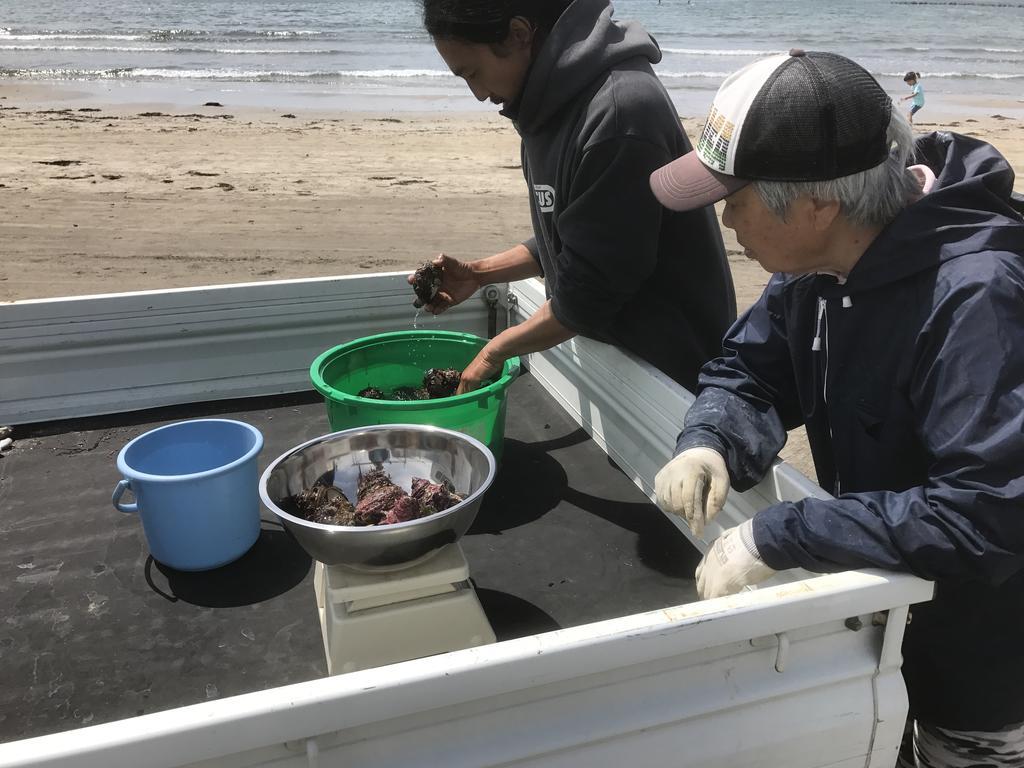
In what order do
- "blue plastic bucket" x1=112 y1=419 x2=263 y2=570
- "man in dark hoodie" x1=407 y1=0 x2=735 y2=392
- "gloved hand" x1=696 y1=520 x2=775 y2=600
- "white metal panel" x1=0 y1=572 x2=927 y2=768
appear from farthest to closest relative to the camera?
"man in dark hoodie" x1=407 y1=0 x2=735 y2=392 < "blue plastic bucket" x1=112 y1=419 x2=263 y2=570 < "gloved hand" x1=696 y1=520 x2=775 y2=600 < "white metal panel" x1=0 y1=572 x2=927 y2=768

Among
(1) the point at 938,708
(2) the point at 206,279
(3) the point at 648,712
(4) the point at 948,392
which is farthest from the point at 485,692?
(2) the point at 206,279

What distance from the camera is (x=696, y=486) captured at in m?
1.72

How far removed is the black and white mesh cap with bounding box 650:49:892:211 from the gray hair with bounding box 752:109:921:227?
0.06 ft

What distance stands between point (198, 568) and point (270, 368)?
104 cm

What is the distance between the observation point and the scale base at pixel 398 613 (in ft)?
5.55

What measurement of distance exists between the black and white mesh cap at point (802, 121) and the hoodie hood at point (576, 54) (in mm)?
750

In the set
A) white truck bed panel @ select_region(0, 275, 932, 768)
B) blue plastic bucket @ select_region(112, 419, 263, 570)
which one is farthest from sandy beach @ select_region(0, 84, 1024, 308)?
white truck bed panel @ select_region(0, 275, 932, 768)

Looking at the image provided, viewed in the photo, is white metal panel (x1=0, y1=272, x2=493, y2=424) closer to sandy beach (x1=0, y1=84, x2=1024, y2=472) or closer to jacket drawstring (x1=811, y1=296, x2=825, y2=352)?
jacket drawstring (x1=811, y1=296, x2=825, y2=352)

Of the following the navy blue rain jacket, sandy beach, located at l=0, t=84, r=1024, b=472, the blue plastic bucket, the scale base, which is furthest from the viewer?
sandy beach, located at l=0, t=84, r=1024, b=472

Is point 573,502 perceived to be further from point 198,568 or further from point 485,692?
point 485,692

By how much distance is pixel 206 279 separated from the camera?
24.6ft

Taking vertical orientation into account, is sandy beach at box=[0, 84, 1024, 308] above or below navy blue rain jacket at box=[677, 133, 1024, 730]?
below

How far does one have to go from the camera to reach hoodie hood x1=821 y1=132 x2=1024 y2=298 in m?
1.38

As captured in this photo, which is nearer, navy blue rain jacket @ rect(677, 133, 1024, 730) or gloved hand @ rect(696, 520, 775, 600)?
navy blue rain jacket @ rect(677, 133, 1024, 730)
